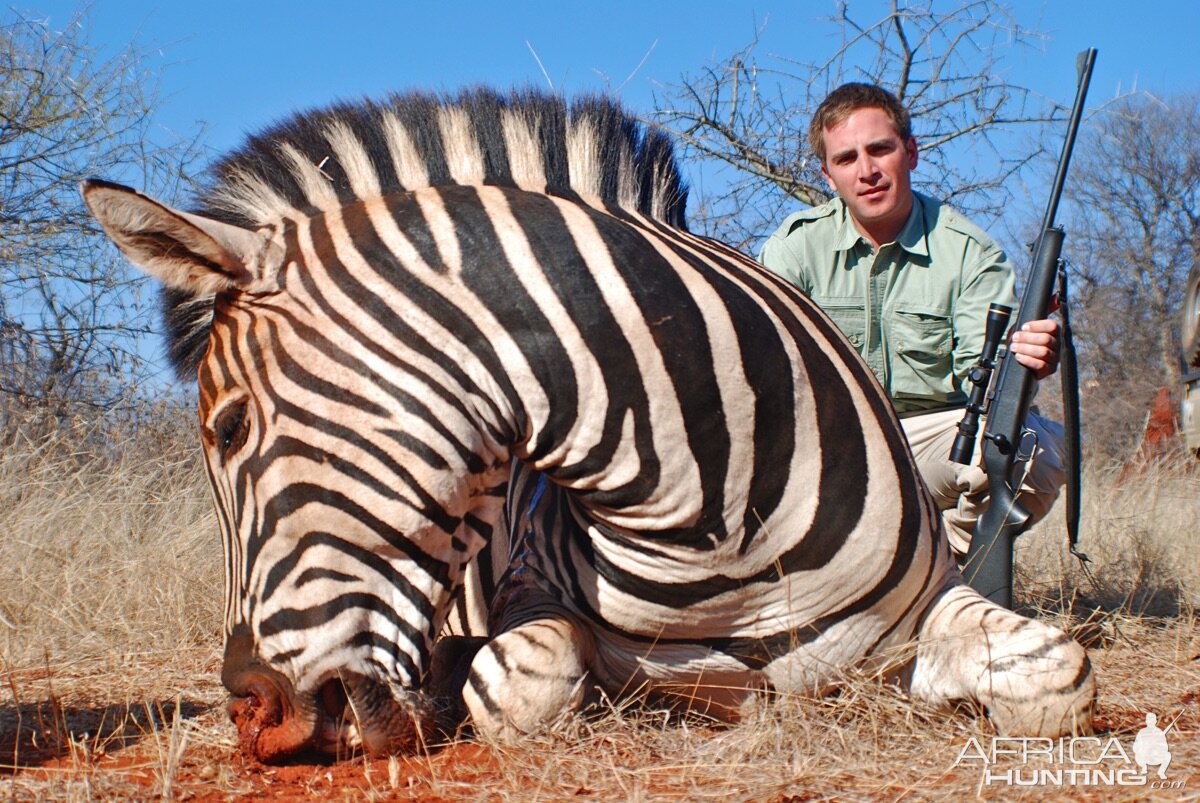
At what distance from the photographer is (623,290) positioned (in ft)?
8.04

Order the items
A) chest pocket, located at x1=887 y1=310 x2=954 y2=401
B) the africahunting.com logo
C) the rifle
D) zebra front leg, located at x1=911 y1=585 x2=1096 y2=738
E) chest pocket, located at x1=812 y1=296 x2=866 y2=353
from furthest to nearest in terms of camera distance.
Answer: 1. chest pocket, located at x1=812 y1=296 x2=866 y2=353
2. chest pocket, located at x1=887 y1=310 x2=954 y2=401
3. the rifle
4. zebra front leg, located at x1=911 y1=585 x2=1096 y2=738
5. the africahunting.com logo

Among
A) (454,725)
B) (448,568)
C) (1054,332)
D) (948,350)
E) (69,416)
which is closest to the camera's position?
(448,568)

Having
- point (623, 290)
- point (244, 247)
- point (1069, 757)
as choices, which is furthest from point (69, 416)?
point (1069, 757)

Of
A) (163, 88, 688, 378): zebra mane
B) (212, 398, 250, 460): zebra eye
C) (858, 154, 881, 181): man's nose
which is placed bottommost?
(212, 398, 250, 460): zebra eye

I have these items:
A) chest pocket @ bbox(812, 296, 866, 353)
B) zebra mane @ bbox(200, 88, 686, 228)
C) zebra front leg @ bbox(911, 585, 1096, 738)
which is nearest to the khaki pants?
chest pocket @ bbox(812, 296, 866, 353)

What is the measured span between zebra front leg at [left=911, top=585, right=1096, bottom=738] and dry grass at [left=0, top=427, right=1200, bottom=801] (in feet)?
0.26

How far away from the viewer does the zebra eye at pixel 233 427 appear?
2430mm

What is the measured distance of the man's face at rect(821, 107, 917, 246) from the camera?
4121 mm

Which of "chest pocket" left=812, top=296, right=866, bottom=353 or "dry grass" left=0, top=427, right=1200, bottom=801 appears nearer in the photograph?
"dry grass" left=0, top=427, right=1200, bottom=801

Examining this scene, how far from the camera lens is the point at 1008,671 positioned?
246 cm

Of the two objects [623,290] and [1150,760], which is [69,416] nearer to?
[623,290]

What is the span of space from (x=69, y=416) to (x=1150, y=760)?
22.5 ft

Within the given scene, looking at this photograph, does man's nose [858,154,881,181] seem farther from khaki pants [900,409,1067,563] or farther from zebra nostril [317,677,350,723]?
zebra nostril [317,677,350,723]

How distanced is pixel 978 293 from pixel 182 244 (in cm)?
294
